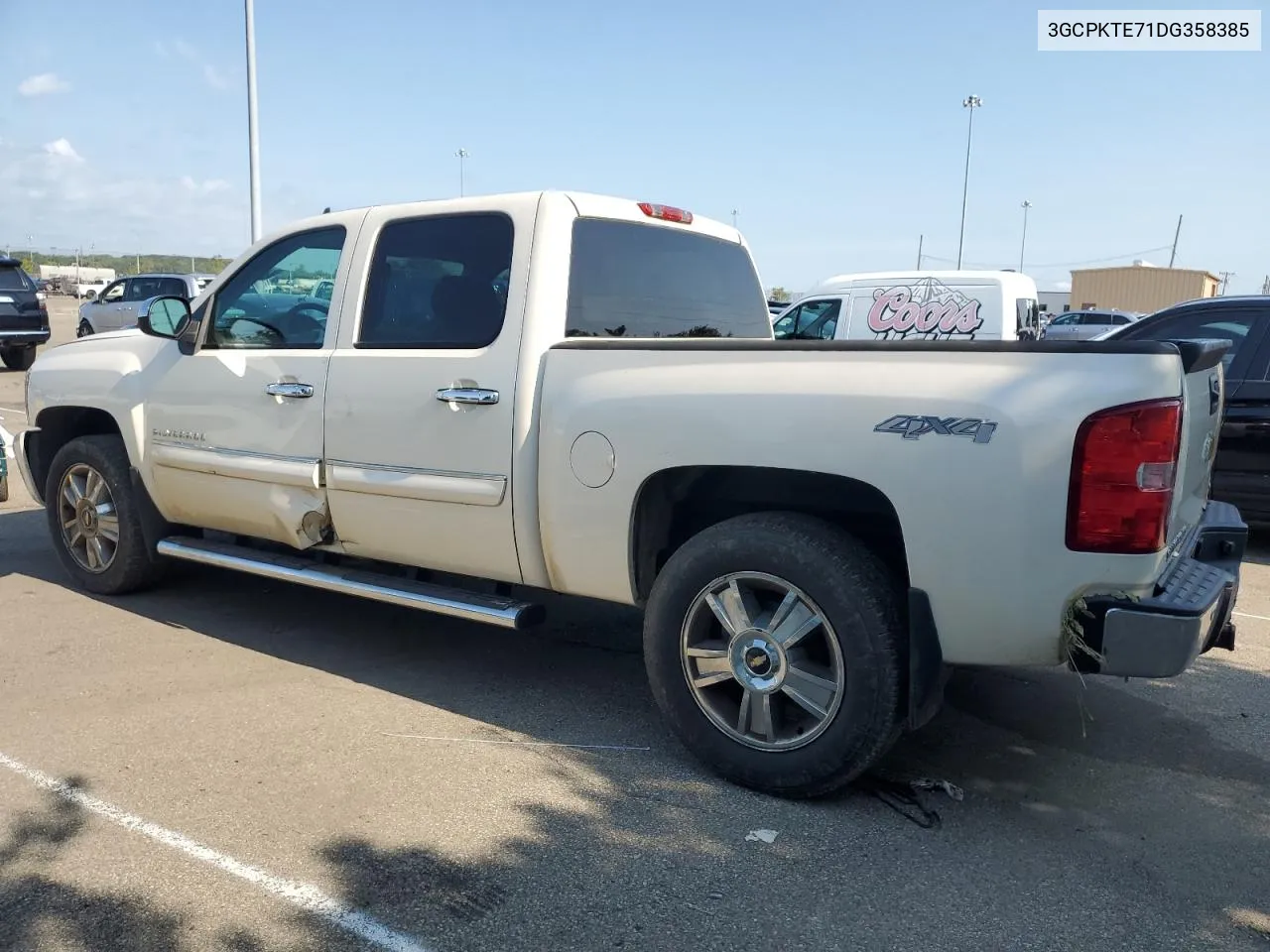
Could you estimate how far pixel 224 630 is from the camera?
513 centimetres

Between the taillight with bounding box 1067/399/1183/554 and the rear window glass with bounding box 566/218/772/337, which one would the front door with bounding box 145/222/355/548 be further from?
the taillight with bounding box 1067/399/1183/554

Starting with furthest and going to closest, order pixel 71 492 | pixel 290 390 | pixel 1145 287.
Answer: pixel 1145 287, pixel 71 492, pixel 290 390

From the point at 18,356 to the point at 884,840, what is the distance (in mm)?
19937

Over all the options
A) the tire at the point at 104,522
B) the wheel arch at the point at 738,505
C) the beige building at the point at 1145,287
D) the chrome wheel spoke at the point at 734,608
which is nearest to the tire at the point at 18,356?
the tire at the point at 104,522

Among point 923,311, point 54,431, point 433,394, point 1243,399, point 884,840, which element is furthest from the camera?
point 923,311

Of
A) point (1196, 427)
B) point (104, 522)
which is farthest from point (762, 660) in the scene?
point (104, 522)

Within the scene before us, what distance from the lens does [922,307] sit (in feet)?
41.9

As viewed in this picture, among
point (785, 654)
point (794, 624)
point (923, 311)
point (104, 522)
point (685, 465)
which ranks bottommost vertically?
point (104, 522)

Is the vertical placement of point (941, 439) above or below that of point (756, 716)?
above

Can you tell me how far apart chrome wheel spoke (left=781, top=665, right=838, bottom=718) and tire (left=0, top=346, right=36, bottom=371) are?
19.0 meters

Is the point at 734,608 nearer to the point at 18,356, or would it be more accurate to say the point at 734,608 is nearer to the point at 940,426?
the point at 940,426

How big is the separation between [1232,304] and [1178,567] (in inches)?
179

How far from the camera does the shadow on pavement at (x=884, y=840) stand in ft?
8.91

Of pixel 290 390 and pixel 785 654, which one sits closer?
pixel 785 654
